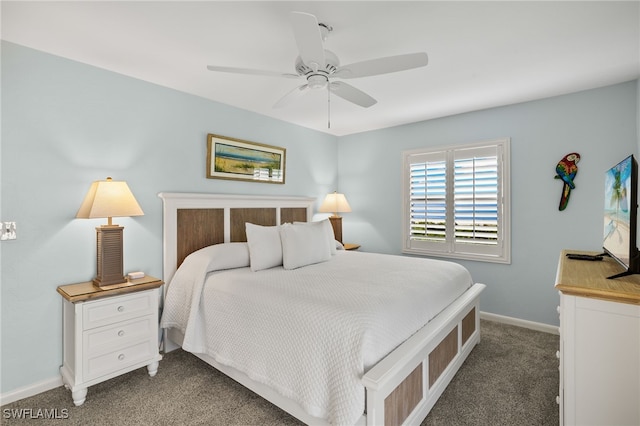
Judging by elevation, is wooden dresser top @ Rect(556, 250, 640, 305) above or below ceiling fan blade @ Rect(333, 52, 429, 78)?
below

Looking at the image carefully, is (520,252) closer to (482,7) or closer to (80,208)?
(482,7)

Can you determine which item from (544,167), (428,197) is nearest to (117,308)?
(428,197)

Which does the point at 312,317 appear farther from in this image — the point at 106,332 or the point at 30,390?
the point at 30,390

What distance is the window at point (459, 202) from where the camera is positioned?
3605mm

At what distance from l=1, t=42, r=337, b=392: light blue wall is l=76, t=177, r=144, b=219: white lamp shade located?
7.7 inches

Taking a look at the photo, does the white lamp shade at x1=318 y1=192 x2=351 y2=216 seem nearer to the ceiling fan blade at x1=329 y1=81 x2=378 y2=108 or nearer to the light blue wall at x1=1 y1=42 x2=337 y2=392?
the light blue wall at x1=1 y1=42 x2=337 y2=392

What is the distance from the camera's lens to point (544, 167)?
11.0ft

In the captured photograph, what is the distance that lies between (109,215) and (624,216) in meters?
3.20

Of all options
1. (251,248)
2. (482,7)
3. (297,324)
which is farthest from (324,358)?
(482,7)

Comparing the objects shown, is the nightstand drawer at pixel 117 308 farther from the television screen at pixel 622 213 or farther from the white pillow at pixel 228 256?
the television screen at pixel 622 213

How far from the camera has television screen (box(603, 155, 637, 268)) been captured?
1518 mm

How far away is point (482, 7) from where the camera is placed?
181cm

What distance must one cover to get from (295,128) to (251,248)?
2158mm

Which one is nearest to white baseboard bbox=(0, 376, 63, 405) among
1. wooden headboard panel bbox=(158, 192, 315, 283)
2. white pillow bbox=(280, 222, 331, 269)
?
wooden headboard panel bbox=(158, 192, 315, 283)
